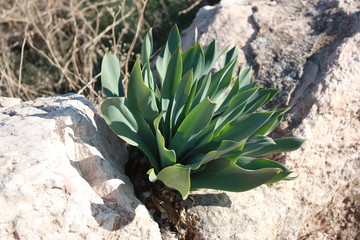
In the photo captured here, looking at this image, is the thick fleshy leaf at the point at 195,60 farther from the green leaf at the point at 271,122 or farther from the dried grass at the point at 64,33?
the dried grass at the point at 64,33

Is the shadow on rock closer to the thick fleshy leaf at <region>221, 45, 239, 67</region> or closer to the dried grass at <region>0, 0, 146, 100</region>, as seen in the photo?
the thick fleshy leaf at <region>221, 45, 239, 67</region>

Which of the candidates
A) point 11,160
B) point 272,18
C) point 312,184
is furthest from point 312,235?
point 11,160

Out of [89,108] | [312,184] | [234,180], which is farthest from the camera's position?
[312,184]

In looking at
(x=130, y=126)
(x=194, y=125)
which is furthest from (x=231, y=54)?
(x=130, y=126)

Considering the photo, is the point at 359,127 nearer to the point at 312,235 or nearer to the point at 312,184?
the point at 312,184

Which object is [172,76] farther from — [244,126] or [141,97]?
[244,126]

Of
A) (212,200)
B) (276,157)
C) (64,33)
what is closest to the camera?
(212,200)
